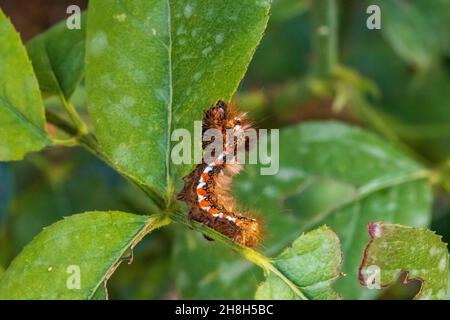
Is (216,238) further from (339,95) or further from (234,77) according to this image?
(339,95)

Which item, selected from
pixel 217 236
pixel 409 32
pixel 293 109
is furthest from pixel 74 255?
pixel 409 32

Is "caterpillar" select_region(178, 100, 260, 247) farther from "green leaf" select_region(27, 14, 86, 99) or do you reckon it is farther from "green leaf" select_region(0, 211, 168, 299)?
"green leaf" select_region(27, 14, 86, 99)

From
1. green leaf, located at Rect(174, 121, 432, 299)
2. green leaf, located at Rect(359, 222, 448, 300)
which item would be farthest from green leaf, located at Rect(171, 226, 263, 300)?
green leaf, located at Rect(359, 222, 448, 300)

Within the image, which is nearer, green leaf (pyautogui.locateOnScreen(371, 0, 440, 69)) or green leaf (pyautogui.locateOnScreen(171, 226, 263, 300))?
green leaf (pyautogui.locateOnScreen(171, 226, 263, 300))

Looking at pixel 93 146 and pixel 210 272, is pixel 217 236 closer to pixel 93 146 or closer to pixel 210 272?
→ pixel 93 146

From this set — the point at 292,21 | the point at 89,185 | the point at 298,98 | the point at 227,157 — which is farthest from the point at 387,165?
the point at 292,21
